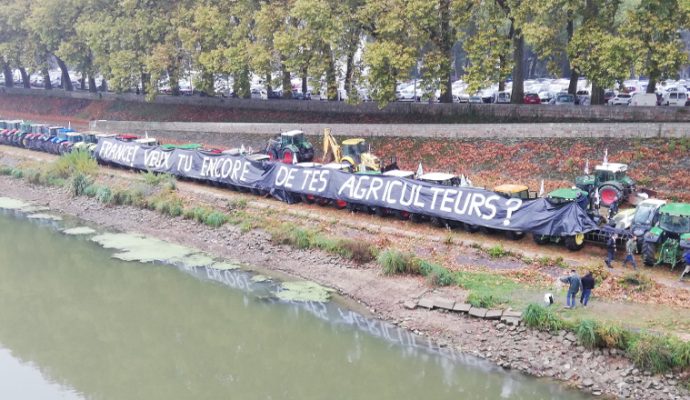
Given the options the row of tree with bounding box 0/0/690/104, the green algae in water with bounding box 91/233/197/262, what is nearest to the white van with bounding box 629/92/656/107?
the row of tree with bounding box 0/0/690/104

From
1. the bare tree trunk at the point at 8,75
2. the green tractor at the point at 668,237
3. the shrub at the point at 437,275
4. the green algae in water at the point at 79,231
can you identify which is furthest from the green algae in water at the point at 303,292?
the bare tree trunk at the point at 8,75

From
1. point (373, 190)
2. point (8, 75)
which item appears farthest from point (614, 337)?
point (8, 75)

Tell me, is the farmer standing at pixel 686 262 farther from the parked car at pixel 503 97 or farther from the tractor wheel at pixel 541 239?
the parked car at pixel 503 97

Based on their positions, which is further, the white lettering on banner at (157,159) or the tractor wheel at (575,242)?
the white lettering on banner at (157,159)

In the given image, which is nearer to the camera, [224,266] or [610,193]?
[610,193]

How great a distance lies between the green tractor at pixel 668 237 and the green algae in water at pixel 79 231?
84.8 feet

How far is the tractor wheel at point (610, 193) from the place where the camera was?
28.0m

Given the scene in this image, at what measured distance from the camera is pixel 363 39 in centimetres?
Result: 4650

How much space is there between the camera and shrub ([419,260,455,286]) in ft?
77.1

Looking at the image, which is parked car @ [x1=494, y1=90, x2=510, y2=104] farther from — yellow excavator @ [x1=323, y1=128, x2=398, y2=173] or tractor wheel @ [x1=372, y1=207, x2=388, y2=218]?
tractor wheel @ [x1=372, y1=207, x2=388, y2=218]

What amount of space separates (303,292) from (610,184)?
538 inches

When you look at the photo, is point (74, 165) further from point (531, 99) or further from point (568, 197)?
point (568, 197)

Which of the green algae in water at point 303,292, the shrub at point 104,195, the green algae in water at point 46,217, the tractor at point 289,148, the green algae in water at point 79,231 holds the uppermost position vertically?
the tractor at point 289,148

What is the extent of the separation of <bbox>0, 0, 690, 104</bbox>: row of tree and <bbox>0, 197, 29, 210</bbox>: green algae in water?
15539 mm
